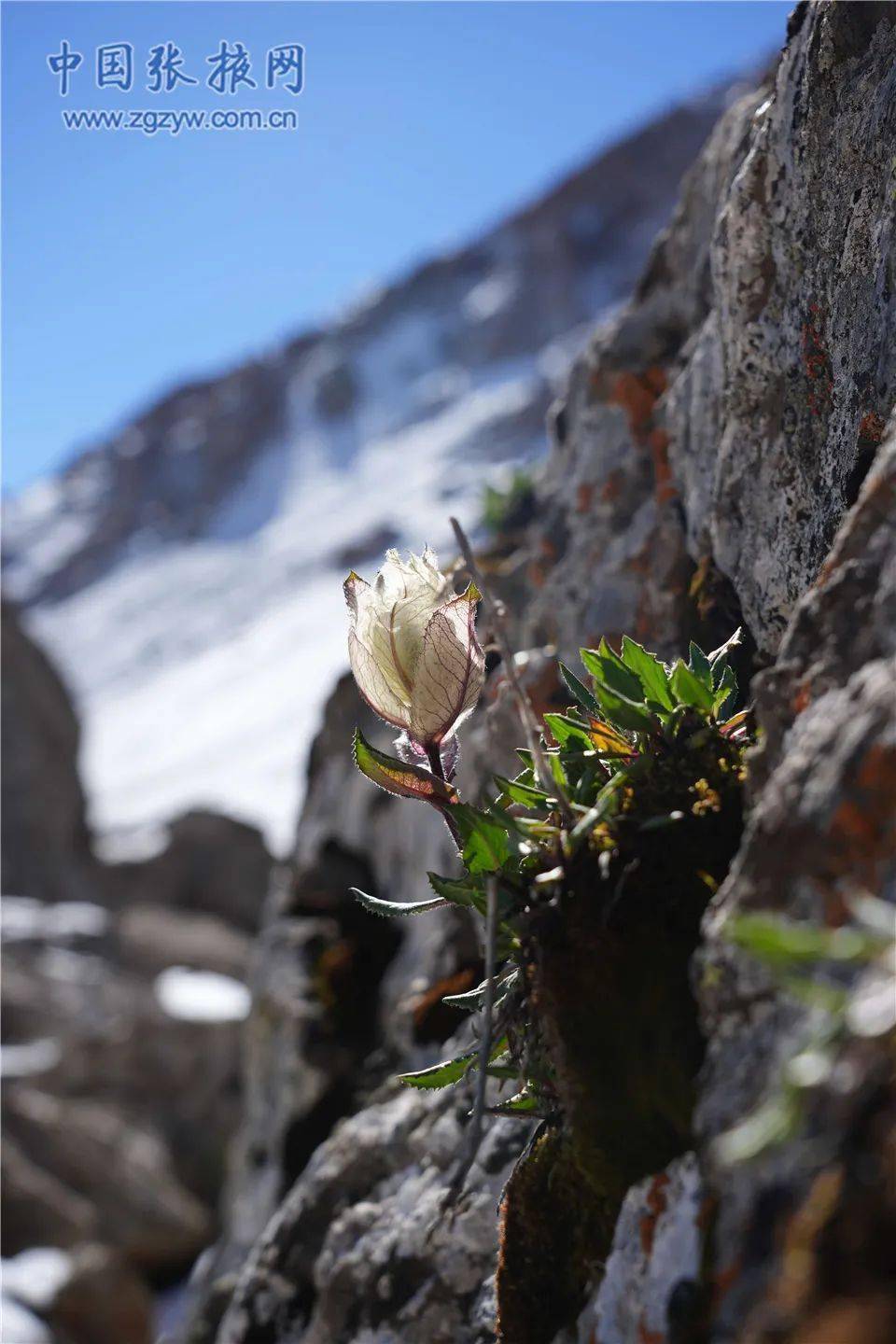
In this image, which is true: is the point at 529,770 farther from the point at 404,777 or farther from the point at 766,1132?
the point at 766,1132

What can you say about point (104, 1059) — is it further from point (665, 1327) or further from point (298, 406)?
point (298, 406)

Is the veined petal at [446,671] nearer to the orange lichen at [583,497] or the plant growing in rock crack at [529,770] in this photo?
the plant growing in rock crack at [529,770]

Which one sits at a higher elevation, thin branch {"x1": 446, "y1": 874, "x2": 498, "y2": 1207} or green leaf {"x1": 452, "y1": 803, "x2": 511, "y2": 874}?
green leaf {"x1": 452, "y1": 803, "x2": 511, "y2": 874}

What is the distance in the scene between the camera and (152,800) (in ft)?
70.7

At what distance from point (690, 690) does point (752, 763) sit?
0.27 meters

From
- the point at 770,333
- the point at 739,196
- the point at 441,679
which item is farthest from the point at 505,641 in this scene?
the point at 739,196

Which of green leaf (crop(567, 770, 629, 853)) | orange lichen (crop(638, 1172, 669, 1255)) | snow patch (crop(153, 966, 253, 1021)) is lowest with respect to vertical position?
orange lichen (crop(638, 1172, 669, 1255))

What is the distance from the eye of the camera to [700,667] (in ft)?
5.25

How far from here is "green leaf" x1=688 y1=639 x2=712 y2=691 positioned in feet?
5.17

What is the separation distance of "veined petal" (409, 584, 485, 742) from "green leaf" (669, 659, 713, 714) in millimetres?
274

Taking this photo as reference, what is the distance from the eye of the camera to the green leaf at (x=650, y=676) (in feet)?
5.12

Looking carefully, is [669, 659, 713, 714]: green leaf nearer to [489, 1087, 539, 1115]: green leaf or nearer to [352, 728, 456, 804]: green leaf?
[352, 728, 456, 804]: green leaf

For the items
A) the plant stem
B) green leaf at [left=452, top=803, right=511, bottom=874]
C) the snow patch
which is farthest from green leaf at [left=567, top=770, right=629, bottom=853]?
the snow patch

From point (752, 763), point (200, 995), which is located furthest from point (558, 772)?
point (200, 995)
